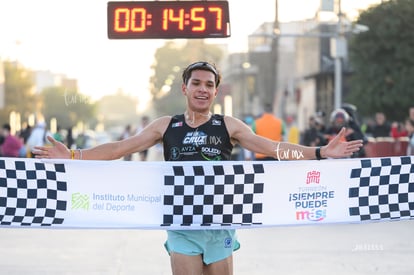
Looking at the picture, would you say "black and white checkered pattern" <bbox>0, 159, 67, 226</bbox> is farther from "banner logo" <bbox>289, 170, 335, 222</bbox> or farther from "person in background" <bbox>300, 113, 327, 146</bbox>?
"person in background" <bbox>300, 113, 327, 146</bbox>

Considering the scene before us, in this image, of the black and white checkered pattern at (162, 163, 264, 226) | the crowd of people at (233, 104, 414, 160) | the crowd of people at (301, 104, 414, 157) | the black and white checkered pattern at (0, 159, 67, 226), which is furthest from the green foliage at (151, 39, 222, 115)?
the black and white checkered pattern at (162, 163, 264, 226)

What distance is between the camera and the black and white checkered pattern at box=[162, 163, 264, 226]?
674 cm

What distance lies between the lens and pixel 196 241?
634 cm

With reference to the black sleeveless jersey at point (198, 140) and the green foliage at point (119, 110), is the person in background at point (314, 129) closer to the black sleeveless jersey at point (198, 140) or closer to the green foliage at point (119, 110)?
the black sleeveless jersey at point (198, 140)

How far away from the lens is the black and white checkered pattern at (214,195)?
6.74 m

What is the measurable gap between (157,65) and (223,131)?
40786 millimetres

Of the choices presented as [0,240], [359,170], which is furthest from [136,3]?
[359,170]

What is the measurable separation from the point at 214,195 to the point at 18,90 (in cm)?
9510

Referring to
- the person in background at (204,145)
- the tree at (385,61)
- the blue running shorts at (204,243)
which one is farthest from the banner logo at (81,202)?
the tree at (385,61)

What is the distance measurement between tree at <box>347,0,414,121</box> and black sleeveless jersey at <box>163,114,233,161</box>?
32.7 m

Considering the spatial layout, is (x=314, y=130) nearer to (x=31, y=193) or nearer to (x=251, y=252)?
Answer: (x=251, y=252)

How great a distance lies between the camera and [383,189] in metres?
7.28

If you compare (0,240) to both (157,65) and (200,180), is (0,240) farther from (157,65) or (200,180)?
(157,65)

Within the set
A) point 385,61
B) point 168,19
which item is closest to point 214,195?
point 168,19
